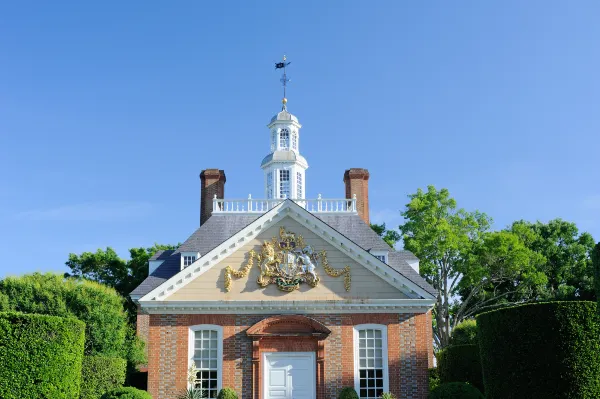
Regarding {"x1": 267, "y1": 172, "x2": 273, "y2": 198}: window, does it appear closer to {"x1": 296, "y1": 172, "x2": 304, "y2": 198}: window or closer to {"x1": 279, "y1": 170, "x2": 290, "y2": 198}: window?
{"x1": 279, "y1": 170, "x2": 290, "y2": 198}: window

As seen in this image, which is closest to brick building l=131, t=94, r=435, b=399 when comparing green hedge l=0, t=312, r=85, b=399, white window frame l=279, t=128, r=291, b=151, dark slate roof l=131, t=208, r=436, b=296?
dark slate roof l=131, t=208, r=436, b=296

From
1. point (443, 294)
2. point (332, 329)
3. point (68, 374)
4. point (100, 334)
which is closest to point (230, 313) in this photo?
point (332, 329)

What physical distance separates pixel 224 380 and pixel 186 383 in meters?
1.34

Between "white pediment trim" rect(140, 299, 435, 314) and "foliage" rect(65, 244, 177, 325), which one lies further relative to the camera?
"foliage" rect(65, 244, 177, 325)

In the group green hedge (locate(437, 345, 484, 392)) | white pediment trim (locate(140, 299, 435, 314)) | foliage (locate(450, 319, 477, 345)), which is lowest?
green hedge (locate(437, 345, 484, 392))

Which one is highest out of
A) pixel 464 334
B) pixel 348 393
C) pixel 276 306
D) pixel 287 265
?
pixel 287 265

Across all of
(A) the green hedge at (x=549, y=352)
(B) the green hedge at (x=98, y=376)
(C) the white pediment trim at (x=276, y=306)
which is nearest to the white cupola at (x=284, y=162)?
(C) the white pediment trim at (x=276, y=306)

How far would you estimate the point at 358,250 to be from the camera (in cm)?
2533

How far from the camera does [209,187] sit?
35281 millimetres

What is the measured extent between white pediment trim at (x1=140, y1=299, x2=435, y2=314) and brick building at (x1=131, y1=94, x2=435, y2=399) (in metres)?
0.04

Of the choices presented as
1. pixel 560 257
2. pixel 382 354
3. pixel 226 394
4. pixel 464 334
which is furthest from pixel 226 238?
pixel 560 257

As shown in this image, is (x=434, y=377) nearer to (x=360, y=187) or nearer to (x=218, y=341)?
(x=218, y=341)

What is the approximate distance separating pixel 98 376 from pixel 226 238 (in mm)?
7725

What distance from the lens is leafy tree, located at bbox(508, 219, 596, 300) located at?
4394 cm
